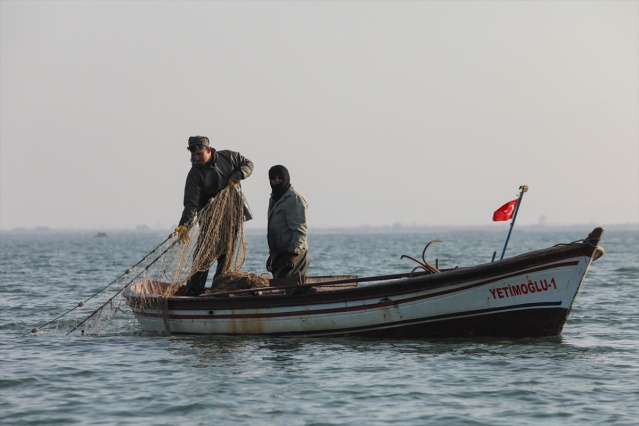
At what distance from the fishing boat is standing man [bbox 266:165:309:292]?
0.31 m

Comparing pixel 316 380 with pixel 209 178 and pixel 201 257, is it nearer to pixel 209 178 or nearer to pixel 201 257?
pixel 201 257

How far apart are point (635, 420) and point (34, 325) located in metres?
10.4

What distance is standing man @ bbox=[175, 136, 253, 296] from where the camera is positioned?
13312 millimetres

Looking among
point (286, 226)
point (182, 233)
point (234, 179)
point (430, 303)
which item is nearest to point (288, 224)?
point (286, 226)

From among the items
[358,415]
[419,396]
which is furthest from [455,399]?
[358,415]

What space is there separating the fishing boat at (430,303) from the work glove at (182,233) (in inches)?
31.7

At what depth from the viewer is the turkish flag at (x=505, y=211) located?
11925 millimetres

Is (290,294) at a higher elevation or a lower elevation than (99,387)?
higher

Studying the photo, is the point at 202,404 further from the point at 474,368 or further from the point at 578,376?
the point at 578,376

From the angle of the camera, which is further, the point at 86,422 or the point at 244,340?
the point at 244,340

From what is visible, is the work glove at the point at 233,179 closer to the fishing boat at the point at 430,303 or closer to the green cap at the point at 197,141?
the green cap at the point at 197,141

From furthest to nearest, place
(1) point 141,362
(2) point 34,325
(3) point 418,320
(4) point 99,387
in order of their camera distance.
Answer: (2) point 34,325 → (3) point 418,320 → (1) point 141,362 → (4) point 99,387

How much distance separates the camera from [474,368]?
10.6m

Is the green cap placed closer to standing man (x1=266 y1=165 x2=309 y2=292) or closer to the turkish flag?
standing man (x1=266 y1=165 x2=309 y2=292)
